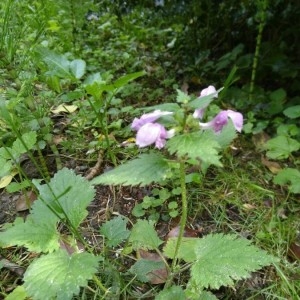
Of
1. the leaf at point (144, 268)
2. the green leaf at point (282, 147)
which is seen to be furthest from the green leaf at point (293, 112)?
the leaf at point (144, 268)

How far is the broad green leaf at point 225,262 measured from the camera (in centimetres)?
101

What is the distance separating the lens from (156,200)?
63.7 inches

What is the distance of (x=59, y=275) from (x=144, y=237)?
36 cm

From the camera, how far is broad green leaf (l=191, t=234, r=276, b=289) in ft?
3.32

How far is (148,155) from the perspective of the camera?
954 mm

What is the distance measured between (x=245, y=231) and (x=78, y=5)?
68.3 inches

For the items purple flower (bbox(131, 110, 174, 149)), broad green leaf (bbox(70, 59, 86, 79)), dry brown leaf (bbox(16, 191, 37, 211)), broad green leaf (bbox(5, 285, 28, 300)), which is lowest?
dry brown leaf (bbox(16, 191, 37, 211))

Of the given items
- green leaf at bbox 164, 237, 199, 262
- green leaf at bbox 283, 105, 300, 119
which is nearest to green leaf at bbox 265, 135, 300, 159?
green leaf at bbox 283, 105, 300, 119

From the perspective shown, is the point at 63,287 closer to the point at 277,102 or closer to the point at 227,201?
the point at 227,201

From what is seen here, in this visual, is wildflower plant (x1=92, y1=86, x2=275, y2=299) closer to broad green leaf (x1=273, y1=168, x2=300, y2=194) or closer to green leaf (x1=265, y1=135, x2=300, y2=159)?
broad green leaf (x1=273, y1=168, x2=300, y2=194)

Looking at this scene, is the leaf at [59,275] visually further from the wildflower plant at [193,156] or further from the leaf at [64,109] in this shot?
the leaf at [64,109]

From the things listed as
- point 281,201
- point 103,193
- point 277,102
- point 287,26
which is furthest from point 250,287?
point 287,26

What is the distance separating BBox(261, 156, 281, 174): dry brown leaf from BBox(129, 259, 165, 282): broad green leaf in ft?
3.19

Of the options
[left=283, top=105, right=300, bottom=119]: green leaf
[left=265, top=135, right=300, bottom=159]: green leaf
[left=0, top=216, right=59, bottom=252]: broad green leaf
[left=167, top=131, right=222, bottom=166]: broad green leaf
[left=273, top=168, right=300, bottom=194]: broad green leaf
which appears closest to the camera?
[left=167, top=131, right=222, bottom=166]: broad green leaf
